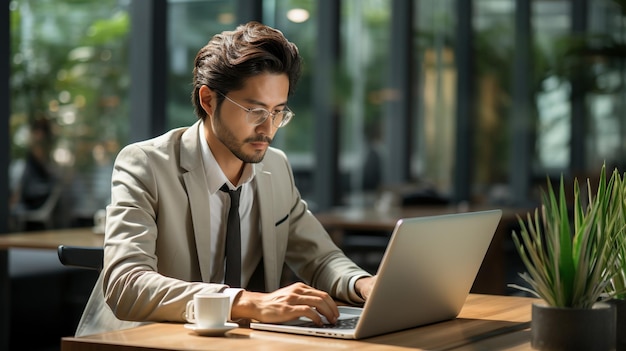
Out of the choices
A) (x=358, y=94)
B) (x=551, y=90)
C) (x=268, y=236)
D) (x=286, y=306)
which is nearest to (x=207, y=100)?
(x=268, y=236)

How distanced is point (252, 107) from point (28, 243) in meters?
1.92

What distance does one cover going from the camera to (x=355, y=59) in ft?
28.1

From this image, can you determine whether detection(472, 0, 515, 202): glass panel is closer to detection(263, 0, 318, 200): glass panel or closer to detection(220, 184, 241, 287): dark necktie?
detection(263, 0, 318, 200): glass panel

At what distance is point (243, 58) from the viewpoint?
8.85ft

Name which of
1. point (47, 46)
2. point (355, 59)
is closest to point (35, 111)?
point (47, 46)

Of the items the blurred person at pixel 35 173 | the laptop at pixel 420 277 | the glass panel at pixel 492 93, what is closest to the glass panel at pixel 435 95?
the glass panel at pixel 492 93

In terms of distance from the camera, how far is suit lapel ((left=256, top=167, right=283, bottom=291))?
2.83 m

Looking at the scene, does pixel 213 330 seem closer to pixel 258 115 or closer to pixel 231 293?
pixel 231 293

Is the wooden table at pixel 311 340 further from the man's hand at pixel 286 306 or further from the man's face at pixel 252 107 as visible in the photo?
the man's face at pixel 252 107

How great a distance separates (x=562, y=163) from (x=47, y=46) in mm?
8489

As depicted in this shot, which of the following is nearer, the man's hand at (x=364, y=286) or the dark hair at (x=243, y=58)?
the man's hand at (x=364, y=286)

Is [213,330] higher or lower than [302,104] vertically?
higher

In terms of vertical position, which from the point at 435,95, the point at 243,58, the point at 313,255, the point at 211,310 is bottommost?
the point at 435,95

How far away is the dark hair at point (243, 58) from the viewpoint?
2.71 meters
